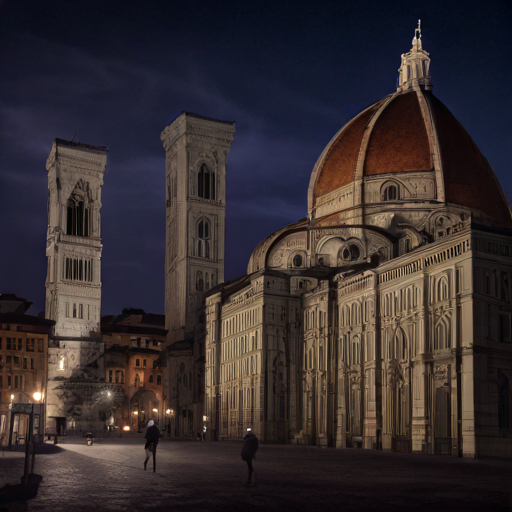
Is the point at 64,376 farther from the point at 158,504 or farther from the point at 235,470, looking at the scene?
the point at 158,504

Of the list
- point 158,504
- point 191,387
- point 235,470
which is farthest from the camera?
point 191,387

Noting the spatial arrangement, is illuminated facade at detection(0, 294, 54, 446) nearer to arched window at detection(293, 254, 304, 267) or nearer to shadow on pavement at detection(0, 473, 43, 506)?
arched window at detection(293, 254, 304, 267)

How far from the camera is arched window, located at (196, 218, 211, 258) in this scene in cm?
8812

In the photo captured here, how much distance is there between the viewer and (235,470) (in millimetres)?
23953

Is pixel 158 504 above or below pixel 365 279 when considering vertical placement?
below

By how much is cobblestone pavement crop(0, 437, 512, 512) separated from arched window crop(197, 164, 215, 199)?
63.6 m

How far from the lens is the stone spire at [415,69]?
241 feet

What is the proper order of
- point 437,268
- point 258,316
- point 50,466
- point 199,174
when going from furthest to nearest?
point 199,174, point 258,316, point 437,268, point 50,466

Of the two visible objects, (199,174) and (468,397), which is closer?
(468,397)

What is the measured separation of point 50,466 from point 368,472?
9533 millimetres

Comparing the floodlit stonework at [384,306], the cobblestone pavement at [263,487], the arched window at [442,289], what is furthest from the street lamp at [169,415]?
the cobblestone pavement at [263,487]

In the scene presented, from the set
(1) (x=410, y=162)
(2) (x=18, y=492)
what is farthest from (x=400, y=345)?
(2) (x=18, y=492)

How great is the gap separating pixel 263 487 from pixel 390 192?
4891cm

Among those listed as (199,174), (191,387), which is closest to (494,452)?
(191,387)
